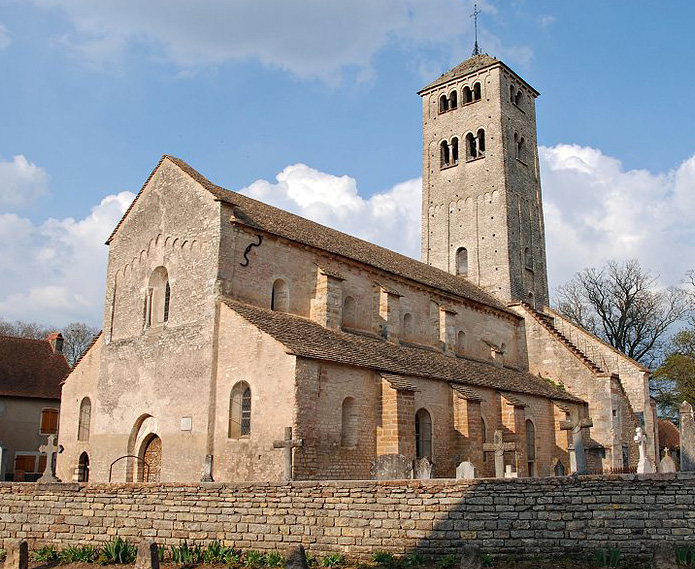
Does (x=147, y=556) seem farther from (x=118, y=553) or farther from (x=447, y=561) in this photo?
(x=447, y=561)

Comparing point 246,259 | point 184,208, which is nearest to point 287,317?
point 246,259

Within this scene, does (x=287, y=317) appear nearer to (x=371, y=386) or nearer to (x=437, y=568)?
(x=371, y=386)

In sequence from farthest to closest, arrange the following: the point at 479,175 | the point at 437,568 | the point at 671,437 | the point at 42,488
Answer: the point at 671,437, the point at 479,175, the point at 42,488, the point at 437,568

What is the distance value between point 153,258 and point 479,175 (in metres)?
23.3

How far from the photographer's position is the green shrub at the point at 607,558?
37.4 ft

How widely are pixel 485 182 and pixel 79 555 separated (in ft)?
107

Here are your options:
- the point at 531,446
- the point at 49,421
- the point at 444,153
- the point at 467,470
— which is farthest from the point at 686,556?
the point at 444,153

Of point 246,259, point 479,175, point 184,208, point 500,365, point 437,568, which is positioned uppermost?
point 479,175

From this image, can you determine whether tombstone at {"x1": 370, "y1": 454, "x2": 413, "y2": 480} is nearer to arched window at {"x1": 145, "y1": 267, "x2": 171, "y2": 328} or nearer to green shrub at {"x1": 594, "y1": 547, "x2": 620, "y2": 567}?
green shrub at {"x1": 594, "y1": 547, "x2": 620, "y2": 567}

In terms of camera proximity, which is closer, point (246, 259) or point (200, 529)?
point (200, 529)

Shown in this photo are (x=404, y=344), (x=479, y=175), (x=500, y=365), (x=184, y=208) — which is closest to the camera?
(x=184, y=208)

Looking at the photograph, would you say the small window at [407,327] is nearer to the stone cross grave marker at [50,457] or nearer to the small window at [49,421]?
the stone cross grave marker at [50,457]

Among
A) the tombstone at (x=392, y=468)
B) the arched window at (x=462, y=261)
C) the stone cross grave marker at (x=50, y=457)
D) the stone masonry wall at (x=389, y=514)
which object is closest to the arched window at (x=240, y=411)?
the tombstone at (x=392, y=468)

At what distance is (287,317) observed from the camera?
77.8 ft
